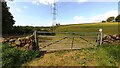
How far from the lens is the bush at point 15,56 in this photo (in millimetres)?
12480

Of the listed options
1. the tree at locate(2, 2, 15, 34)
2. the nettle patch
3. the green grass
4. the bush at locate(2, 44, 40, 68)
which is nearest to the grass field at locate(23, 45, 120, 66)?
the green grass

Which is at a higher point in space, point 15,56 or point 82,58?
point 15,56

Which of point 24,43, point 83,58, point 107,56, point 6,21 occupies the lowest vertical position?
point 83,58

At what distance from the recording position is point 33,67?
1234 centimetres

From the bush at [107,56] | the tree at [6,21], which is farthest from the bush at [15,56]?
the tree at [6,21]

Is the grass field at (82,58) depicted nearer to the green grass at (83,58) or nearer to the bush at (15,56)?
the green grass at (83,58)

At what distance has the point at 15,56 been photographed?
13.2 m

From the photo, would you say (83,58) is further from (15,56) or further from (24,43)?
(24,43)

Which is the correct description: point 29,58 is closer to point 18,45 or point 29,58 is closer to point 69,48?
point 18,45

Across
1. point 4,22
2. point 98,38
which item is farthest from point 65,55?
point 4,22

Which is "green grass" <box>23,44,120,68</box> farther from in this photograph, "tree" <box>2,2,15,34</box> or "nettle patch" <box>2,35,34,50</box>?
"tree" <box>2,2,15,34</box>

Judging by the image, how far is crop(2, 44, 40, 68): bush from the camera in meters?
12.5

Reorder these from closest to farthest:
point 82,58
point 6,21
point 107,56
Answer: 1. point 107,56
2. point 82,58
3. point 6,21

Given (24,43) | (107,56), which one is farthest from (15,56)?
(107,56)
